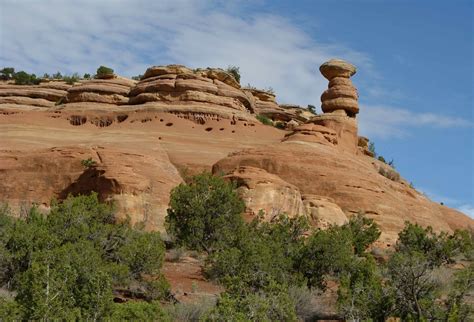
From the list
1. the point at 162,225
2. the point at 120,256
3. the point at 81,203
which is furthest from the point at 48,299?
the point at 162,225

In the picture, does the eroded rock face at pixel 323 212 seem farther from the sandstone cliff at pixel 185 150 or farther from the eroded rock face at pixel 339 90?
the eroded rock face at pixel 339 90

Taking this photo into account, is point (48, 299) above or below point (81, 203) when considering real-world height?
below

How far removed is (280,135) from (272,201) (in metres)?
11.9

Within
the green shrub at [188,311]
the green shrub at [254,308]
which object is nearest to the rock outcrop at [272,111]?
the green shrub at [188,311]

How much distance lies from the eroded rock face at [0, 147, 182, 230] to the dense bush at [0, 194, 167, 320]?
2.62 m

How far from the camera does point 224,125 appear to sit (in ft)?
155

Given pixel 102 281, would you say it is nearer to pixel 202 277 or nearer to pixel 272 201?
pixel 202 277

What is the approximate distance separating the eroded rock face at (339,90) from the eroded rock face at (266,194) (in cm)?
1578

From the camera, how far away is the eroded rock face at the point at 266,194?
35531mm

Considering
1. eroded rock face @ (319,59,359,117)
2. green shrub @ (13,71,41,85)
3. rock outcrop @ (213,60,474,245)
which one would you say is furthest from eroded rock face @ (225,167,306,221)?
green shrub @ (13,71,41,85)

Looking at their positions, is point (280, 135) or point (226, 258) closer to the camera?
point (226, 258)

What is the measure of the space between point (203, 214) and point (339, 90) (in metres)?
24.4

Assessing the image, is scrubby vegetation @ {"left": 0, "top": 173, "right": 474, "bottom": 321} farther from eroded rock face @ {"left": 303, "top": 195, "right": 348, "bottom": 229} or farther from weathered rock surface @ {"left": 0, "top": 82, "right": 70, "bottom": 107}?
weathered rock surface @ {"left": 0, "top": 82, "right": 70, "bottom": 107}

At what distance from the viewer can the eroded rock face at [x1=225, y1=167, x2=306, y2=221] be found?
3553 cm
